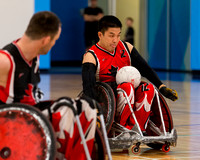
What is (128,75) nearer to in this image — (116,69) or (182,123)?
(116,69)

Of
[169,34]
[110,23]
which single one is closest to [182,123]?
[110,23]

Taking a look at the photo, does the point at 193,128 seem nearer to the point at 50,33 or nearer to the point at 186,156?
the point at 186,156

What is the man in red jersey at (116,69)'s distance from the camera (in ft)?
14.7

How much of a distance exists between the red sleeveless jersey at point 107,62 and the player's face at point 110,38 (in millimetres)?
55

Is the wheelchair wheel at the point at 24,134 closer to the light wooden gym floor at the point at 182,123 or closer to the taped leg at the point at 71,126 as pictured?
the taped leg at the point at 71,126

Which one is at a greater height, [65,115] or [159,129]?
[65,115]

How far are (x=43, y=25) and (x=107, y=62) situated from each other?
173 centimetres

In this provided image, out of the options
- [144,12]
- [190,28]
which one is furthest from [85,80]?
[144,12]

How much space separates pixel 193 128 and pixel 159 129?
111 cm

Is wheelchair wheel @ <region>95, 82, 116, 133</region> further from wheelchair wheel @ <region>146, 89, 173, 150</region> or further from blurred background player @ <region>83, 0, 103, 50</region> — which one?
blurred background player @ <region>83, 0, 103, 50</region>

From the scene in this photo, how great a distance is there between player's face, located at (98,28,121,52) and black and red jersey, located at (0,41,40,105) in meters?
1.47

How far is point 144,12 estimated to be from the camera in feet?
57.7

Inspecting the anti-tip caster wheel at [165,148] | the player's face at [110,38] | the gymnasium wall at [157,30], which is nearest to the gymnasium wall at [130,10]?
the gymnasium wall at [157,30]

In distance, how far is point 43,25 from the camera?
3064 mm
